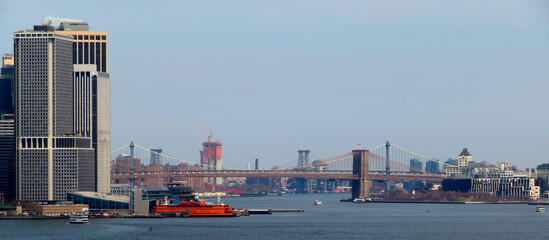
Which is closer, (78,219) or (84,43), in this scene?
(78,219)

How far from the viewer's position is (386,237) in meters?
106

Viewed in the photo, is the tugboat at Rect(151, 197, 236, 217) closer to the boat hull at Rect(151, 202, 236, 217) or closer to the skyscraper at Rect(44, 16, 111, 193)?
the boat hull at Rect(151, 202, 236, 217)

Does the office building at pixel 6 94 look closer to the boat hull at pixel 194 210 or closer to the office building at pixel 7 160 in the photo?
the office building at pixel 7 160

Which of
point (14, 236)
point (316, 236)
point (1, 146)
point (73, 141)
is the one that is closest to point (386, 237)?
point (316, 236)

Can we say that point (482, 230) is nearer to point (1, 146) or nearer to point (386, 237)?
point (386, 237)

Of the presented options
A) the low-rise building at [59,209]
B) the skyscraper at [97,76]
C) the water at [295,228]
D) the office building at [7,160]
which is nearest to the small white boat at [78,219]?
the water at [295,228]

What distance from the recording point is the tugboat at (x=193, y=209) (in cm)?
14588

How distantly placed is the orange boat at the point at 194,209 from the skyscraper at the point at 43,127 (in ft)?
83.6

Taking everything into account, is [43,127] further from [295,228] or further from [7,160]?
[295,228]

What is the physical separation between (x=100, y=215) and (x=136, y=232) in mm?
33795

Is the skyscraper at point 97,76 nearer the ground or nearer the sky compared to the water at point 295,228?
nearer the sky

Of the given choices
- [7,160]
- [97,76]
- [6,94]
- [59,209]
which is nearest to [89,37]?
[97,76]

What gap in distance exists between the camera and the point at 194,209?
146750 millimetres

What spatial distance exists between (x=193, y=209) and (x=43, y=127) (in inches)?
1261
